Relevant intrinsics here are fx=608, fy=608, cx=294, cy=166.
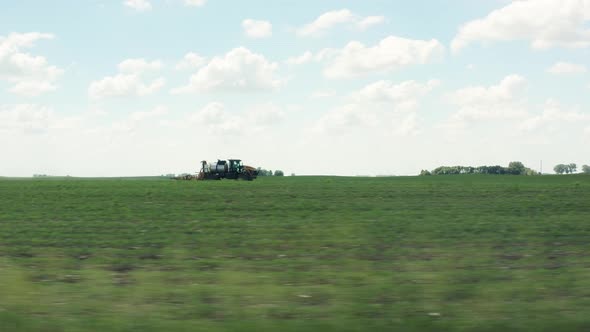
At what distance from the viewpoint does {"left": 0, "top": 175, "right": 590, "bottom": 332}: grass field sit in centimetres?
842

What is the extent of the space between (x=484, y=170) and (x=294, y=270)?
4490 inches

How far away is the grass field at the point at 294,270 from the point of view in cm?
842

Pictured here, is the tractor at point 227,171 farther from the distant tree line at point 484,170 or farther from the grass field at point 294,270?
the distant tree line at point 484,170

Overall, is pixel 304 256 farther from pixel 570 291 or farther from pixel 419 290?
pixel 570 291

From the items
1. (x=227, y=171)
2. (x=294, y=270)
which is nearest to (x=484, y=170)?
(x=227, y=171)

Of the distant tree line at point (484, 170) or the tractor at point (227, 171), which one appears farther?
the distant tree line at point (484, 170)

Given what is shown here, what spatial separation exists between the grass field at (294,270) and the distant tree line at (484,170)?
97.2 m

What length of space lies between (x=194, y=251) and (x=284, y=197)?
1809 cm

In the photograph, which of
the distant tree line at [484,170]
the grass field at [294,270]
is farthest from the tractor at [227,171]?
the distant tree line at [484,170]

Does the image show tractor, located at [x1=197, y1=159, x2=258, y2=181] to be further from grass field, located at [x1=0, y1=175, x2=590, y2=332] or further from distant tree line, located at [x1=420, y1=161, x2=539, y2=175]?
distant tree line, located at [x1=420, y1=161, x2=539, y2=175]

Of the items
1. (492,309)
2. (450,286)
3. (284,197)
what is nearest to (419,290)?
(450,286)

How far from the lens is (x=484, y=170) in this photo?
11994cm

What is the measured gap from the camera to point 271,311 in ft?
29.0

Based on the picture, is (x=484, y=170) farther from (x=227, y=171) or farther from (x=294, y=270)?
(x=294, y=270)
